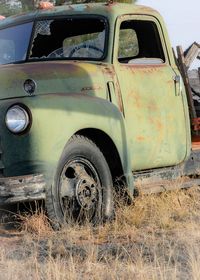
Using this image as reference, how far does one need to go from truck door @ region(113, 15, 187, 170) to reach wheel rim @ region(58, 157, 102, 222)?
2.16 ft

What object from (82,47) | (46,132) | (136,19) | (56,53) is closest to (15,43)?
(56,53)

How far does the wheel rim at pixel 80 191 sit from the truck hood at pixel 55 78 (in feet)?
2.36

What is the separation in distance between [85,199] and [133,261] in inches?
55.5

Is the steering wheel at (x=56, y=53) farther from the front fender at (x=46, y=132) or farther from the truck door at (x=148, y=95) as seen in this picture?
the front fender at (x=46, y=132)

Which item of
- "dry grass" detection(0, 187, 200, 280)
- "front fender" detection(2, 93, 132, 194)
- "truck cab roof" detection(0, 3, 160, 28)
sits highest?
→ "truck cab roof" detection(0, 3, 160, 28)

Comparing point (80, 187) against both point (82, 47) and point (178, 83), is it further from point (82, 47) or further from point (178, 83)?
point (178, 83)

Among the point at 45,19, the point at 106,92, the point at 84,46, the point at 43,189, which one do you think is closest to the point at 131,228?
the point at 43,189

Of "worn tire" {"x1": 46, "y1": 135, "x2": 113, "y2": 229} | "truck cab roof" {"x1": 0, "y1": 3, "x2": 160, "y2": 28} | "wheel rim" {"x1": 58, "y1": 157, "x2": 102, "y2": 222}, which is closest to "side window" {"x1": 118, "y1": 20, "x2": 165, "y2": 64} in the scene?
"truck cab roof" {"x1": 0, "y1": 3, "x2": 160, "y2": 28}

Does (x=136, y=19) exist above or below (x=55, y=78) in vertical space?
above

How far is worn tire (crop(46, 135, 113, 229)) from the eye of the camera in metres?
5.87

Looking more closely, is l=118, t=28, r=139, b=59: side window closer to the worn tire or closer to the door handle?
the door handle

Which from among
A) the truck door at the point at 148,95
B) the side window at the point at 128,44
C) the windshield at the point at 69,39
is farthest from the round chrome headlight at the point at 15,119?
the side window at the point at 128,44

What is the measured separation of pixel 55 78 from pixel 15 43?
3.14 feet

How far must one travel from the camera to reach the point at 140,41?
299 inches
